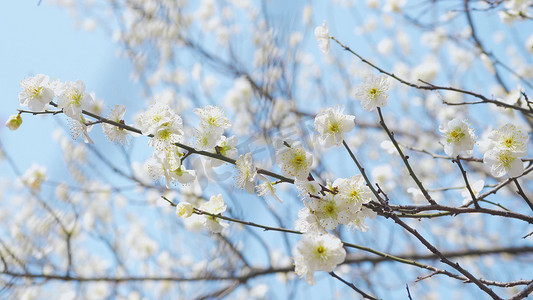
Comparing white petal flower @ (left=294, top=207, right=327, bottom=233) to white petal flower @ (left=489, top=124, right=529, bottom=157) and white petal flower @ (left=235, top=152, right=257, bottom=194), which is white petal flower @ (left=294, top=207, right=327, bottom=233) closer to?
white petal flower @ (left=235, top=152, right=257, bottom=194)

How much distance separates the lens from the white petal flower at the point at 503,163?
1273 mm

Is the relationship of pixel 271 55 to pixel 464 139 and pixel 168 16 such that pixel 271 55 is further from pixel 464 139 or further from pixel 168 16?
pixel 464 139

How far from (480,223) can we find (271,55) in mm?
3840

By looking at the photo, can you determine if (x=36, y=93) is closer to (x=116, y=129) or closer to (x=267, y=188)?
(x=116, y=129)

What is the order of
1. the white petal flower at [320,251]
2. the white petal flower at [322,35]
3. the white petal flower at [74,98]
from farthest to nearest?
the white petal flower at [322,35] < the white petal flower at [74,98] < the white petal flower at [320,251]

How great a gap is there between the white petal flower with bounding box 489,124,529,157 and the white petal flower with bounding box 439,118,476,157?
0.30 feet

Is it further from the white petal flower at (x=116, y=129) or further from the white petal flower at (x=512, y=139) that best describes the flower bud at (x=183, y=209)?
the white petal flower at (x=512, y=139)

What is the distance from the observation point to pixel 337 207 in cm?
119

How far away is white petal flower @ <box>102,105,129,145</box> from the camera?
4.18 ft

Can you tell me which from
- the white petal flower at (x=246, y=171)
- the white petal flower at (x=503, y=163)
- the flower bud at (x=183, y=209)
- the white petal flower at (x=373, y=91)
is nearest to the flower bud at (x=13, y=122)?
the flower bud at (x=183, y=209)

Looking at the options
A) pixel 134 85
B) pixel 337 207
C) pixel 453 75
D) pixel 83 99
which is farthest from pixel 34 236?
pixel 453 75

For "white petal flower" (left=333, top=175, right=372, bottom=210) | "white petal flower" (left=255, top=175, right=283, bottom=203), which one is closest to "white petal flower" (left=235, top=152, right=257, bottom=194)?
"white petal flower" (left=255, top=175, right=283, bottom=203)

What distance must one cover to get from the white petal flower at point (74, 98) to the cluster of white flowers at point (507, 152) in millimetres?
1204

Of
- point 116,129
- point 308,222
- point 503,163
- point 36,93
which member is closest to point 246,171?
point 308,222
